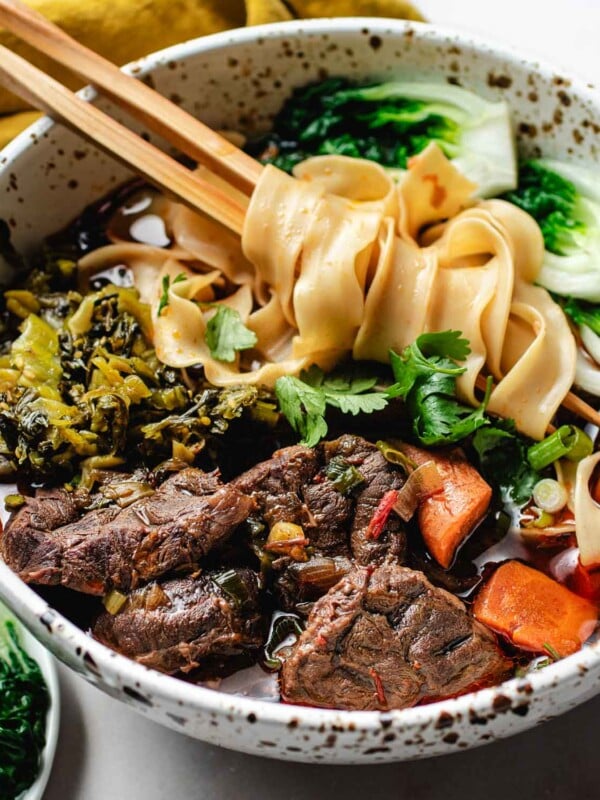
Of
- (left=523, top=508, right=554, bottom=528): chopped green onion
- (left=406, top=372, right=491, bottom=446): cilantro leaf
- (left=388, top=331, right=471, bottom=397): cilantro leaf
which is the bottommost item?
(left=523, top=508, right=554, bottom=528): chopped green onion

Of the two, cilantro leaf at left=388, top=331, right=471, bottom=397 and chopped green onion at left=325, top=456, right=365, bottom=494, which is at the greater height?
cilantro leaf at left=388, top=331, right=471, bottom=397

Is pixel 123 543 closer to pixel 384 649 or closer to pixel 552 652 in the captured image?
pixel 384 649

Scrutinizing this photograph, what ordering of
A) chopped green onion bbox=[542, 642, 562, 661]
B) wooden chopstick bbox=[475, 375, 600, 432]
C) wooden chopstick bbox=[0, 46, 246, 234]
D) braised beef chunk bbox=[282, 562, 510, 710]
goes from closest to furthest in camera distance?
1. braised beef chunk bbox=[282, 562, 510, 710]
2. chopped green onion bbox=[542, 642, 562, 661]
3. wooden chopstick bbox=[475, 375, 600, 432]
4. wooden chopstick bbox=[0, 46, 246, 234]

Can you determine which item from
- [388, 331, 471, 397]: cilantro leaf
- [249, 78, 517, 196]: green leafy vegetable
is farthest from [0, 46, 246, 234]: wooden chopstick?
[388, 331, 471, 397]: cilantro leaf

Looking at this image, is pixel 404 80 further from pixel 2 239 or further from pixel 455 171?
pixel 2 239

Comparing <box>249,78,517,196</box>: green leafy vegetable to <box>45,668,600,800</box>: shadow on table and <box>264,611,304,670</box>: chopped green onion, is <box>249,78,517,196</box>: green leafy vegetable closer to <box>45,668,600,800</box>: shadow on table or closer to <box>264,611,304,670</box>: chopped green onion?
<box>264,611,304,670</box>: chopped green onion

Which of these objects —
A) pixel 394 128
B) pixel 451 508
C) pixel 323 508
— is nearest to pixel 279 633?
pixel 323 508

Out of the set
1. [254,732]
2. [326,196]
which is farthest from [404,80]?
[254,732]
